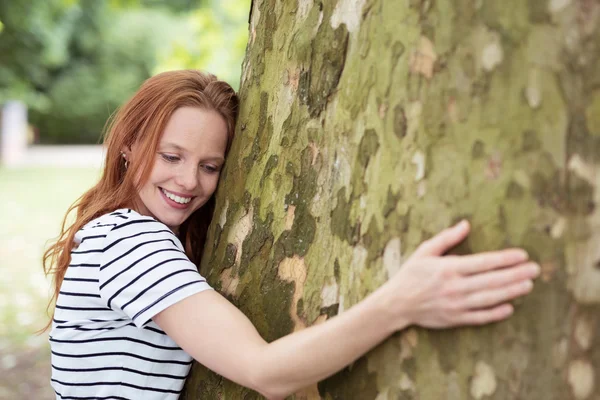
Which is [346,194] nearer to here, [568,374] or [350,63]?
[350,63]

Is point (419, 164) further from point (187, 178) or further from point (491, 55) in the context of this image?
point (187, 178)

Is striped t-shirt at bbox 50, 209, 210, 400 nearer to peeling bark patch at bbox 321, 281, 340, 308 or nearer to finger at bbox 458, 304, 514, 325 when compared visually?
peeling bark patch at bbox 321, 281, 340, 308

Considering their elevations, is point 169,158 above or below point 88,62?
below

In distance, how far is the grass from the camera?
24.7ft

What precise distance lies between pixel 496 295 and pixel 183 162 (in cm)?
124

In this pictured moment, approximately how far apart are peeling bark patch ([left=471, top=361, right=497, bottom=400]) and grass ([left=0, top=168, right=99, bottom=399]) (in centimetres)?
205

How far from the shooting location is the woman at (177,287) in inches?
63.9

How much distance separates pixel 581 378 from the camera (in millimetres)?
1516

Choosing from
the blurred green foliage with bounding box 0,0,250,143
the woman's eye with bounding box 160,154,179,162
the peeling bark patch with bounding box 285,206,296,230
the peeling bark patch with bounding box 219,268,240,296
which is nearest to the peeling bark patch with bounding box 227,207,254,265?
the peeling bark patch with bounding box 219,268,240,296

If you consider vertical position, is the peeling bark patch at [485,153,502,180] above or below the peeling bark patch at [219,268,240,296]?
above

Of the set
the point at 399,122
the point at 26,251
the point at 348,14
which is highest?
the point at 348,14

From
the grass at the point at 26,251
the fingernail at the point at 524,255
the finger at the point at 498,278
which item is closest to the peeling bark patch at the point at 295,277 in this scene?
the finger at the point at 498,278

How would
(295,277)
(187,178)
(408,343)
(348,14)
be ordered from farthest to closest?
1. (187,178)
2. (295,277)
3. (348,14)
4. (408,343)

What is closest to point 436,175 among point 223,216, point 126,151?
point 223,216
